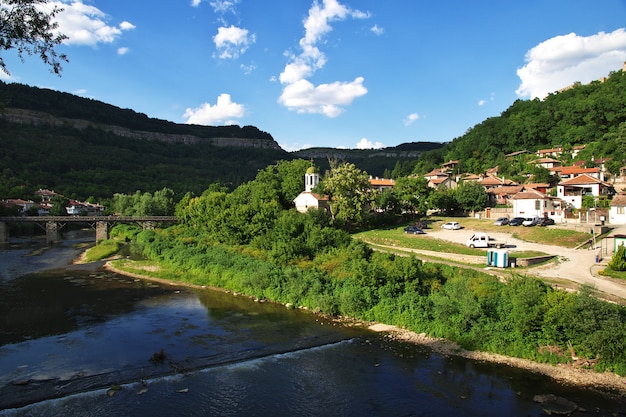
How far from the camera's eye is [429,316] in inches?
958

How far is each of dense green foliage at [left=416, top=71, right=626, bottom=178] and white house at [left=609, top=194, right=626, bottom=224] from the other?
23.3m

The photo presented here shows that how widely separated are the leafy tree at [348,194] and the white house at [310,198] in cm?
124

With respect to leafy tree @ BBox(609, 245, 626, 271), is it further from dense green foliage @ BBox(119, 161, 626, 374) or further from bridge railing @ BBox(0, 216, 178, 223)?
bridge railing @ BBox(0, 216, 178, 223)

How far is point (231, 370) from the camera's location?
1923cm

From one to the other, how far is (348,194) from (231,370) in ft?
103

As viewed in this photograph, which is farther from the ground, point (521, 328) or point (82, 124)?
point (82, 124)

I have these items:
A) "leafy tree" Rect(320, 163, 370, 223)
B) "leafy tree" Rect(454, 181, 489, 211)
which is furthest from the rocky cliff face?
"leafy tree" Rect(454, 181, 489, 211)

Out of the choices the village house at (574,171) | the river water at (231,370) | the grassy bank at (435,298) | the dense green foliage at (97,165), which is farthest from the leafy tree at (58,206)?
the village house at (574,171)

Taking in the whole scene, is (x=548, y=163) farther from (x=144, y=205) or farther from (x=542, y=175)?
(x=144, y=205)

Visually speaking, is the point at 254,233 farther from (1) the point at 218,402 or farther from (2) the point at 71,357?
(1) the point at 218,402

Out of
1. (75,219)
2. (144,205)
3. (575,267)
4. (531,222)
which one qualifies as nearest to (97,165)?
(144,205)

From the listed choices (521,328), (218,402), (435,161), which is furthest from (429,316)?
(435,161)

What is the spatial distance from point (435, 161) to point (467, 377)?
90021mm

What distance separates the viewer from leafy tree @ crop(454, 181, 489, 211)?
52.2m
